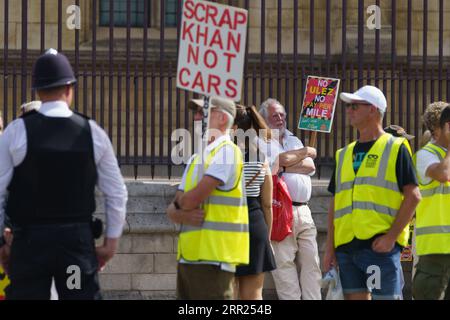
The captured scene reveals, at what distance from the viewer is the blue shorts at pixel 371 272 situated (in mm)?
8078

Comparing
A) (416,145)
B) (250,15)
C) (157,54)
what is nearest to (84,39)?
(157,54)

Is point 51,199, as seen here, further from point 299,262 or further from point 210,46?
point 299,262

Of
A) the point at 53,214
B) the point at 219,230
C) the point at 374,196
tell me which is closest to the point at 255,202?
the point at 374,196

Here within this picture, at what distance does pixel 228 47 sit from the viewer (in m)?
8.41

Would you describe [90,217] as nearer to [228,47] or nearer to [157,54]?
[228,47]

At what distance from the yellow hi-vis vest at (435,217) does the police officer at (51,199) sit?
10.1 ft

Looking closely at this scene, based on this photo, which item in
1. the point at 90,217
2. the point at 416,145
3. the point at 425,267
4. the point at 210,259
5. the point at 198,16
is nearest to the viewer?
the point at 90,217

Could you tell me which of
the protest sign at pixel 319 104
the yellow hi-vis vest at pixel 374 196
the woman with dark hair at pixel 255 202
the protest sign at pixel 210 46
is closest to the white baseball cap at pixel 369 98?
the yellow hi-vis vest at pixel 374 196

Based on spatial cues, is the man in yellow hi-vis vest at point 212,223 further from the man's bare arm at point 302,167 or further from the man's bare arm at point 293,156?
the man's bare arm at point 302,167

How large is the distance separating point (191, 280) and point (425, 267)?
7.28ft

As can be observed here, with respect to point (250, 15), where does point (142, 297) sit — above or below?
below

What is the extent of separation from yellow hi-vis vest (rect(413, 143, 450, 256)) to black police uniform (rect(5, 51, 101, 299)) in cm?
312

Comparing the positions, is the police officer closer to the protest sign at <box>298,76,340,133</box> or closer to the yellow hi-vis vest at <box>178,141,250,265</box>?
the yellow hi-vis vest at <box>178,141,250,265</box>

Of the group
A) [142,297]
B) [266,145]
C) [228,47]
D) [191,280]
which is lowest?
[142,297]
